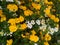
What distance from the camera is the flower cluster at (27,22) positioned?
Answer: 186 cm

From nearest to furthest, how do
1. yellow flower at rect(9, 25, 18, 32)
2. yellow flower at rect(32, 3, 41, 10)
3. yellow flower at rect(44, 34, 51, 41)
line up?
yellow flower at rect(9, 25, 18, 32), yellow flower at rect(44, 34, 51, 41), yellow flower at rect(32, 3, 41, 10)

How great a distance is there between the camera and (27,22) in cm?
195

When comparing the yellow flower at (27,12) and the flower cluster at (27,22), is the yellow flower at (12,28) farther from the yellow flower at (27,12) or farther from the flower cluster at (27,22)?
the yellow flower at (27,12)

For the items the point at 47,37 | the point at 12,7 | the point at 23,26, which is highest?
the point at 12,7

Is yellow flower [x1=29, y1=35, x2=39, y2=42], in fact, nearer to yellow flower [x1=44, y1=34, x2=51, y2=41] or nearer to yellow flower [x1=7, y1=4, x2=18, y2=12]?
yellow flower [x1=44, y1=34, x2=51, y2=41]

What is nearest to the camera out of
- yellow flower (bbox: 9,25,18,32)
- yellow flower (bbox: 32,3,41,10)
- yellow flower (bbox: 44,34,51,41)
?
yellow flower (bbox: 9,25,18,32)

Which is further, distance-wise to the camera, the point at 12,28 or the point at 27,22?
the point at 27,22

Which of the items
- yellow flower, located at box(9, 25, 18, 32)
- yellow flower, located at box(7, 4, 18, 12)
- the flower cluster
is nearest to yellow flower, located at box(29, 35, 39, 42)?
the flower cluster

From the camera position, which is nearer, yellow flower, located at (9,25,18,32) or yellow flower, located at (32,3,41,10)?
yellow flower, located at (9,25,18,32)

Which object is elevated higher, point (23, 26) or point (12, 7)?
point (12, 7)

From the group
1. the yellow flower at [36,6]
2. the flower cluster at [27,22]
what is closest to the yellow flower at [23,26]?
the flower cluster at [27,22]

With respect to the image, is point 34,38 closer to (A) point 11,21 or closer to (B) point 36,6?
(A) point 11,21

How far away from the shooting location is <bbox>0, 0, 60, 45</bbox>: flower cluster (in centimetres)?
186

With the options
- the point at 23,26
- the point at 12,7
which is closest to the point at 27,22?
the point at 23,26
